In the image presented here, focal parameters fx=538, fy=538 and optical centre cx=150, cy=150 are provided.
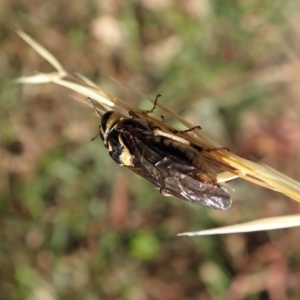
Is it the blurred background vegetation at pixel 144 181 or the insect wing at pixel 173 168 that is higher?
the blurred background vegetation at pixel 144 181

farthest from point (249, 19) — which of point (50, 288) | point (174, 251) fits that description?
point (50, 288)

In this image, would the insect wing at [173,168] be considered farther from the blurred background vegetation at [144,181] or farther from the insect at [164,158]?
the blurred background vegetation at [144,181]

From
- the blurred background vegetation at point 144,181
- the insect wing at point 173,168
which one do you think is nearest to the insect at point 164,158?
the insect wing at point 173,168

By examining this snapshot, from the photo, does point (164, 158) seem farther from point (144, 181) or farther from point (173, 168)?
point (144, 181)

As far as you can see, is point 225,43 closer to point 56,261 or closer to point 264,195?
point 264,195

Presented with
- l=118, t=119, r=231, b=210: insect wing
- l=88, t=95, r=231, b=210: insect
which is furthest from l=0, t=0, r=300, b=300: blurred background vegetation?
l=118, t=119, r=231, b=210: insect wing
